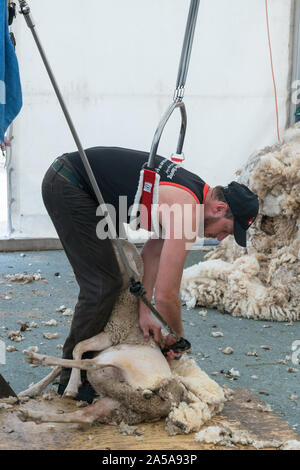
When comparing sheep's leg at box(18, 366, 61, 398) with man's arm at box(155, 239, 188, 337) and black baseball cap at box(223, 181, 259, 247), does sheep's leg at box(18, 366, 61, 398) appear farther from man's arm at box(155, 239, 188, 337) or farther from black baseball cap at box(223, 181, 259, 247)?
black baseball cap at box(223, 181, 259, 247)

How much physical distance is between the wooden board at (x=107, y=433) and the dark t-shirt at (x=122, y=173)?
1035mm

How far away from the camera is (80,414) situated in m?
Answer: 2.61

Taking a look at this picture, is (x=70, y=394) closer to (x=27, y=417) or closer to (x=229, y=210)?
(x=27, y=417)

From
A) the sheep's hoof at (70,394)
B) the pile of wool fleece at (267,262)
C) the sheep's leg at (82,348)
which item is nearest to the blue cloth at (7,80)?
the sheep's leg at (82,348)

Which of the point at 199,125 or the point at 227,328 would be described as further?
the point at 199,125

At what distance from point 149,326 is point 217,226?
0.62m

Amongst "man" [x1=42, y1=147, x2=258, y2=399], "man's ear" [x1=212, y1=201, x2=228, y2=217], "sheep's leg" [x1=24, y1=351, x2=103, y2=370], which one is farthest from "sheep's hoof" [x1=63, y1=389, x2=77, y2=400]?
"man's ear" [x1=212, y1=201, x2=228, y2=217]

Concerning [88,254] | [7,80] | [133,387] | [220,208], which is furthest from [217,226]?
[7,80]

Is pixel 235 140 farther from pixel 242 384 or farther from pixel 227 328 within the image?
pixel 242 384

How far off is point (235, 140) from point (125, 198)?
457 cm

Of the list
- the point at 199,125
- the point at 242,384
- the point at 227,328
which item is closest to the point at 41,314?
the point at 227,328

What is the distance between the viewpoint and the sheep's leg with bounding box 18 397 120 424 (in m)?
2.49

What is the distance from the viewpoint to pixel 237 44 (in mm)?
6992

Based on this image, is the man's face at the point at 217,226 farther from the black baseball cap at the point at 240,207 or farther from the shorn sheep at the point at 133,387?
the shorn sheep at the point at 133,387
